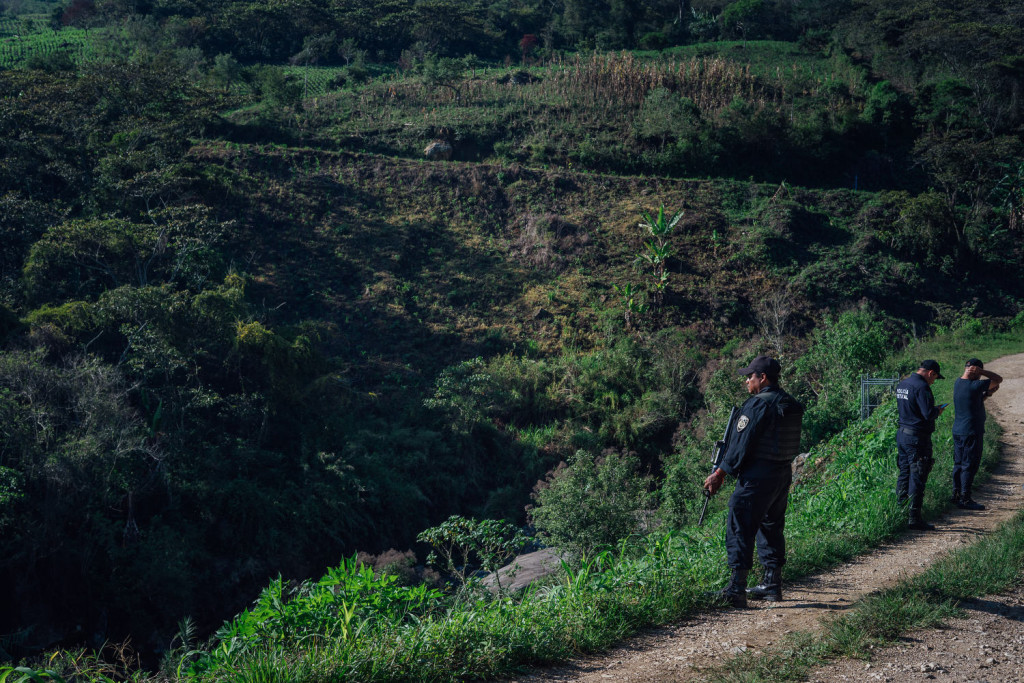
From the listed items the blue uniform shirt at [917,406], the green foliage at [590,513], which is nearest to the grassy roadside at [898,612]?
the blue uniform shirt at [917,406]

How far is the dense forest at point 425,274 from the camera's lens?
15.4m

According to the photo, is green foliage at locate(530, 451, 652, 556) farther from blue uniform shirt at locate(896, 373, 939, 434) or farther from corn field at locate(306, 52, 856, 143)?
corn field at locate(306, 52, 856, 143)

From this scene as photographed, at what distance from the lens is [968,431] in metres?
7.32

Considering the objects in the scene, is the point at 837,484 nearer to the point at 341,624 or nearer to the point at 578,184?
the point at 341,624

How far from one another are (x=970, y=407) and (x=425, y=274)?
73.2 ft

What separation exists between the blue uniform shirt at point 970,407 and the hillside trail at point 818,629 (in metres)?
1.99

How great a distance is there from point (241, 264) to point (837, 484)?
24.1 m

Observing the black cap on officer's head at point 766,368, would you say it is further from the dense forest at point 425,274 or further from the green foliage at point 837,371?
the green foliage at point 837,371

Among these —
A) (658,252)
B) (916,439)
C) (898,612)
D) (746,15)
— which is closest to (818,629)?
(898,612)

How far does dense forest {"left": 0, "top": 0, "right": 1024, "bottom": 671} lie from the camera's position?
1537 cm

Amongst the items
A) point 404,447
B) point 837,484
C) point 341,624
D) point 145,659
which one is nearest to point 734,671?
point 341,624

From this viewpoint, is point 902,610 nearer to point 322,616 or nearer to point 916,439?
point 916,439

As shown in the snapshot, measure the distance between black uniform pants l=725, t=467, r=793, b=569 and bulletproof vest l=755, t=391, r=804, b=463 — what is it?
0.46 feet

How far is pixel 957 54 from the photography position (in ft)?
125
